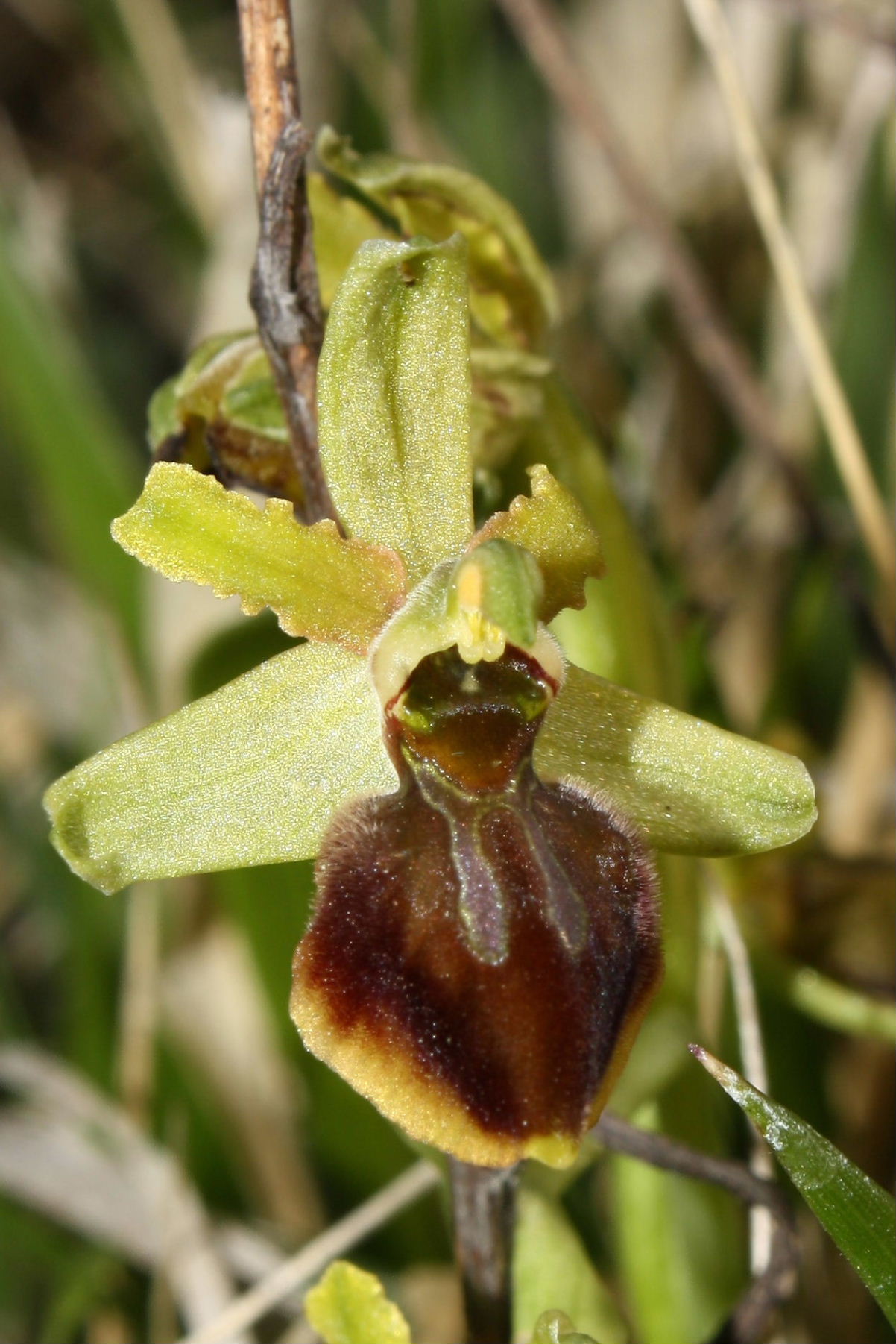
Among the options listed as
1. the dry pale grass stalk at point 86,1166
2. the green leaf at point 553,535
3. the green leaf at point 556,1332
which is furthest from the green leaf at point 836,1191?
the dry pale grass stalk at point 86,1166

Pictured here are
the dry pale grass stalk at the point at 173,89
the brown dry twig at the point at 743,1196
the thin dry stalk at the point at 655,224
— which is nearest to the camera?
the brown dry twig at the point at 743,1196

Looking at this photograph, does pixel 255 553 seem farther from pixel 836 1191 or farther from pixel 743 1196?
pixel 743 1196

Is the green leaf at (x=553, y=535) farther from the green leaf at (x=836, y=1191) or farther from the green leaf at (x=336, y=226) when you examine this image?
the green leaf at (x=836, y=1191)

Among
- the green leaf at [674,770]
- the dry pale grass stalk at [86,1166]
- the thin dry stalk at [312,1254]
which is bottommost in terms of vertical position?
the dry pale grass stalk at [86,1166]

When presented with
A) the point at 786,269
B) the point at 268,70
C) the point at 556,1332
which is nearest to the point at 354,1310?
the point at 556,1332

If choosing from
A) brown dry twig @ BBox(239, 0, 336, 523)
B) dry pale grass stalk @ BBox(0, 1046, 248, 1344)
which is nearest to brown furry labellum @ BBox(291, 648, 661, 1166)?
brown dry twig @ BBox(239, 0, 336, 523)
